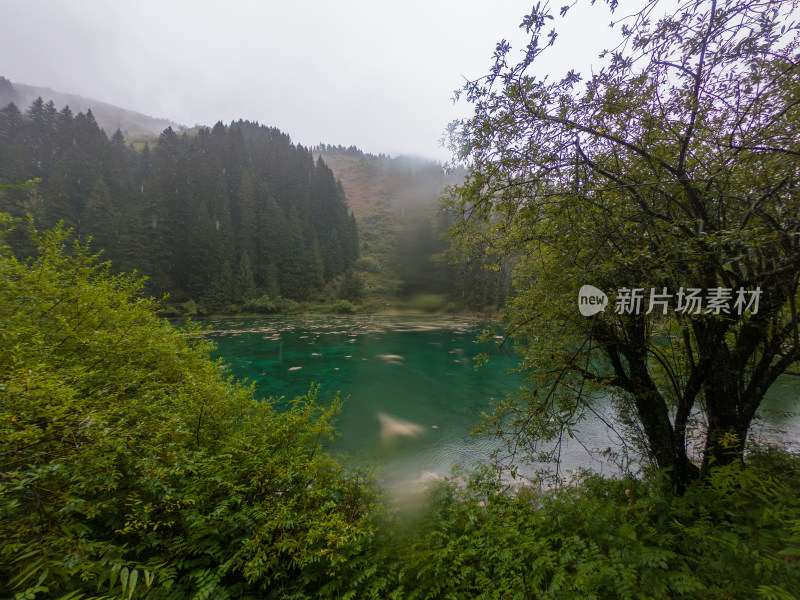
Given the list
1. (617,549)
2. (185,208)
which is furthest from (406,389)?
(185,208)

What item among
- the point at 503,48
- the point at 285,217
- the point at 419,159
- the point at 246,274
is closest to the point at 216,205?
the point at 285,217

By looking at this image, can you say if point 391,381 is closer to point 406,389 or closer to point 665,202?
point 406,389

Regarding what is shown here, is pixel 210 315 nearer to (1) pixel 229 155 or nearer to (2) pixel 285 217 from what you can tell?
(2) pixel 285 217

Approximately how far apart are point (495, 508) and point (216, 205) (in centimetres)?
4790

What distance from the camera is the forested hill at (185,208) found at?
102ft

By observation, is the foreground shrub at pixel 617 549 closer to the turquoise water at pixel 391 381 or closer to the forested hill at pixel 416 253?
the turquoise water at pixel 391 381

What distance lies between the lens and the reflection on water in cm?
725

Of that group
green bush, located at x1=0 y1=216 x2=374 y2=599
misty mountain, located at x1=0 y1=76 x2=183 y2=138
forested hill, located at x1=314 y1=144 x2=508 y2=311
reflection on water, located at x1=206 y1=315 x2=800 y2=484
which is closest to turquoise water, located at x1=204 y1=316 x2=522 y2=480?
reflection on water, located at x1=206 y1=315 x2=800 y2=484

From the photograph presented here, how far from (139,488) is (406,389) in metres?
10.4

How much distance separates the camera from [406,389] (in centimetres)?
1241

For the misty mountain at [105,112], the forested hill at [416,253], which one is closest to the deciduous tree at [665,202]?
the forested hill at [416,253]

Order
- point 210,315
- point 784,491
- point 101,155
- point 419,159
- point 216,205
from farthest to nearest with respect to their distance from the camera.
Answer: point 419,159 < point 216,205 < point 101,155 < point 210,315 < point 784,491

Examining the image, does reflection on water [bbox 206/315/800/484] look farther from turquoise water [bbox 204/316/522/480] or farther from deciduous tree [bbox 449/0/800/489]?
deciduous tree [bbox 449/0/800/489]

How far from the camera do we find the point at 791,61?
290cm
